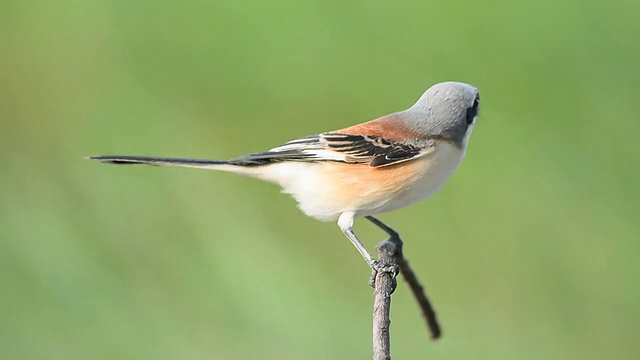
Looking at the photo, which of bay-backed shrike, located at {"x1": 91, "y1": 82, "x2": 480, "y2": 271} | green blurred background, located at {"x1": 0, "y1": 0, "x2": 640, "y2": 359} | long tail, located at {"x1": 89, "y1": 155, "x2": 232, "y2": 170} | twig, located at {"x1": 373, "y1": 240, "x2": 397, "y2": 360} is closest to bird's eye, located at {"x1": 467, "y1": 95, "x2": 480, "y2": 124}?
bay-backed shrike, located at {"x1": 91, "y1": 82, "x2": 480, "y2": 271}

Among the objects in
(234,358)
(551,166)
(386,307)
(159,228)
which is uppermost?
(551,166)

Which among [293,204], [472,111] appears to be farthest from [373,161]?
[293,204]

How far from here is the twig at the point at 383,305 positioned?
0.67 meters

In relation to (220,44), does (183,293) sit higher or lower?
lower

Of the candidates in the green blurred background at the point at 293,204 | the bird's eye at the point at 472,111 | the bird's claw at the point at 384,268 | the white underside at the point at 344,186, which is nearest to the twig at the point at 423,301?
the bird's claw at the point at 384,268

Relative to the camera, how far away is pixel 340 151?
3.76 ft

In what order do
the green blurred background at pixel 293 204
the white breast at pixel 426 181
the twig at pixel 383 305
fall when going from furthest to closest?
the green blurred background at pixel 293 204 → the white breast at pixel 426 181 → the twig at pixel 383 305

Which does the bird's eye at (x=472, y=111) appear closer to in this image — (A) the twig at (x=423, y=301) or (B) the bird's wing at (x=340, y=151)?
(B) the bird's wing at (x=340, y=151)

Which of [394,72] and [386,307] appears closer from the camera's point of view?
[386,307]

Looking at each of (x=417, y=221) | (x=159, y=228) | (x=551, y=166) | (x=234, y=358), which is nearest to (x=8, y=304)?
(x=159, y=228)

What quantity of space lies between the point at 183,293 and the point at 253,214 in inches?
9.6

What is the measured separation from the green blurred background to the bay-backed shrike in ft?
2.18

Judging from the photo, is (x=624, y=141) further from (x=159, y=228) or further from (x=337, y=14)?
(x=159, y=228)

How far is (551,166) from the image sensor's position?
5.86 feet
